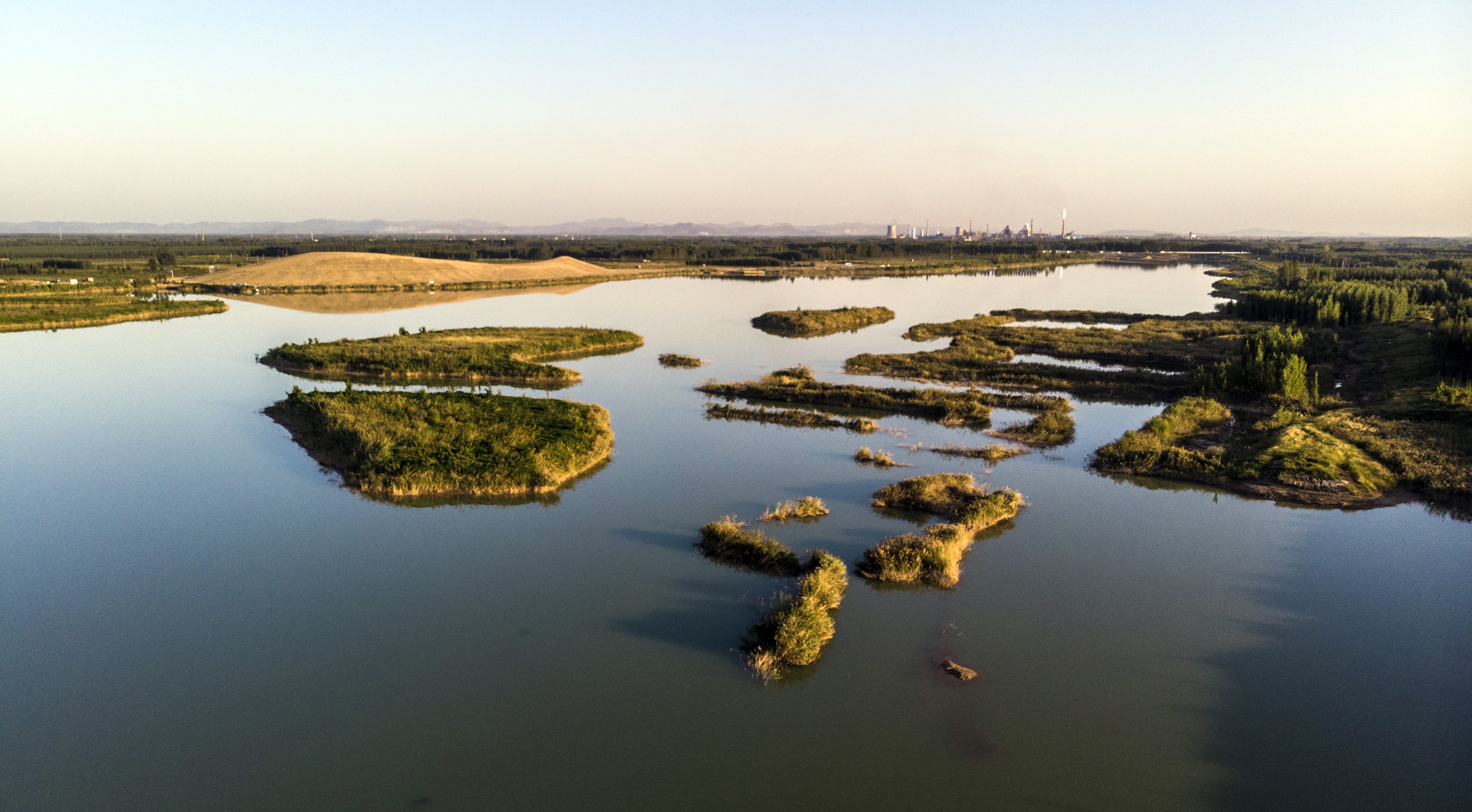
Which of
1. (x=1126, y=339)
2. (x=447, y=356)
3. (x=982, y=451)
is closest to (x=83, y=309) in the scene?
(x=447, y=356)

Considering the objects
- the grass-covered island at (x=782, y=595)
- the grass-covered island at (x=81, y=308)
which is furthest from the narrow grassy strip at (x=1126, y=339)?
the grass-covered island at (x=81, y=308)

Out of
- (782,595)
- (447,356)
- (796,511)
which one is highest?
(447,356)

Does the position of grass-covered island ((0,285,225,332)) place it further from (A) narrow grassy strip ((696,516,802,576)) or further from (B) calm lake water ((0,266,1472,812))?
(A) narrow grassy strip ((696,516,802,576))

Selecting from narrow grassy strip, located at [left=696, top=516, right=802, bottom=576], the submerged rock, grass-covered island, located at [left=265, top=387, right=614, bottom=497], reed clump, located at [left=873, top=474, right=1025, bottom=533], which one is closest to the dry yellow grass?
grass-covered island, located at [left=265, top=387, right=614, bottom=497]

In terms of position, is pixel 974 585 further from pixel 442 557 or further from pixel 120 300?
pixel 120 300

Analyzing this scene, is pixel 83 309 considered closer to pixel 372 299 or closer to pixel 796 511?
pixel 372 299

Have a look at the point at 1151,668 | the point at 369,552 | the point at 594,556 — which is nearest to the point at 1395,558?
the point at 1151,668

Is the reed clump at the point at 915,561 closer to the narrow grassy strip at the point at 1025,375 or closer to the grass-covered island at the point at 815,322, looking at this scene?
the narrow grassy strip at the point at 1025,375
